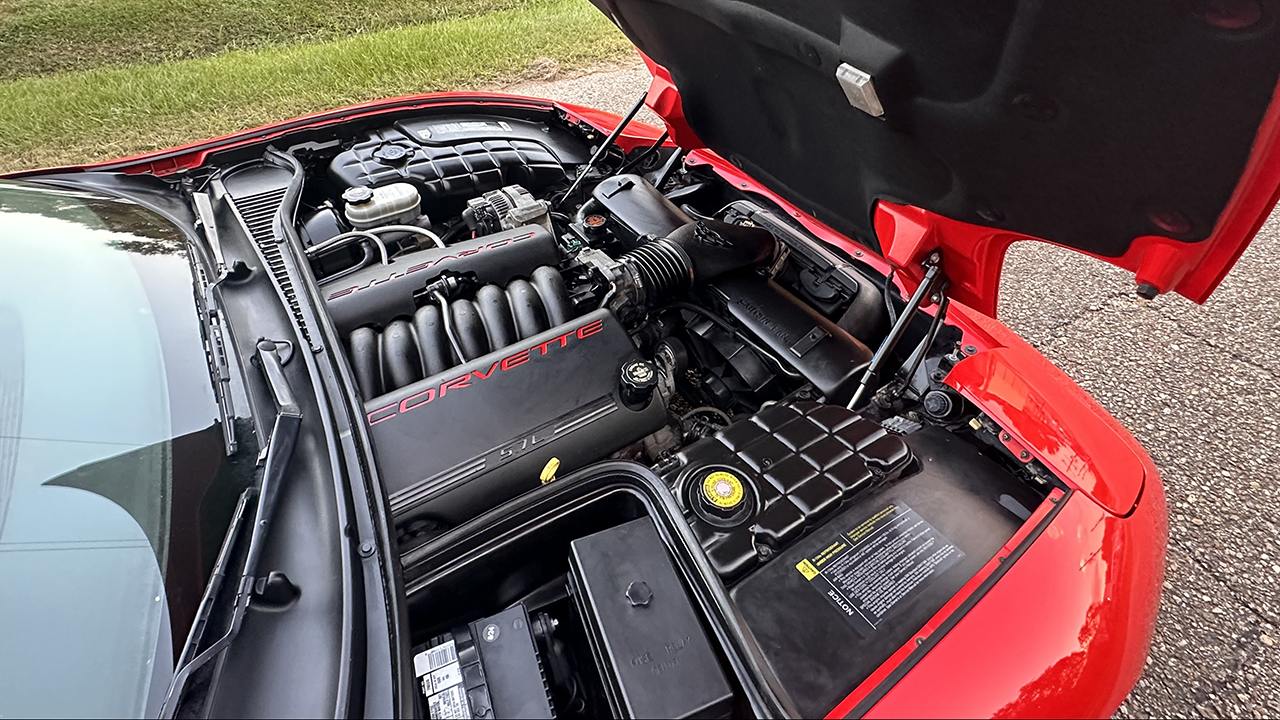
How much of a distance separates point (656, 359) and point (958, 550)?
3.23 feet

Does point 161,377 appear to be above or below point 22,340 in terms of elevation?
below

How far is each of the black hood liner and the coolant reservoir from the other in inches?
40.2

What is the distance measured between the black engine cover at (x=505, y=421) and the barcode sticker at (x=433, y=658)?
0.41 metres

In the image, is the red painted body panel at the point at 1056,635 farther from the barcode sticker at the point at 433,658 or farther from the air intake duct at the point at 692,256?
the air intake duct at the point at 692,256

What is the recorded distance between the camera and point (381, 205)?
227cm

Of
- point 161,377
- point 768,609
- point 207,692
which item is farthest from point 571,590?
point 161,377

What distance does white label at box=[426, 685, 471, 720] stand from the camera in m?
1.09

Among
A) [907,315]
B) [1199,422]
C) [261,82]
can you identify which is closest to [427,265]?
[907,315]

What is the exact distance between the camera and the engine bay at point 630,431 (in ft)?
4.00

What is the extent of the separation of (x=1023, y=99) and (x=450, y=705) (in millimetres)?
1426

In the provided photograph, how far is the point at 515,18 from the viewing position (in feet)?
22.4

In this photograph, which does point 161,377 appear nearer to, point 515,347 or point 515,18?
point 515,347

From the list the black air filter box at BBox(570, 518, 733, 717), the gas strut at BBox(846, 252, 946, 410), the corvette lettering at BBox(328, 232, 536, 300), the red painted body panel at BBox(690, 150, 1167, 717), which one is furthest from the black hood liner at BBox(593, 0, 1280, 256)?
the black air filter box at BBox(570, 518, 733, 717)

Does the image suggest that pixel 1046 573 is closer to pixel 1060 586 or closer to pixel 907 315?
pixel 1060 586
